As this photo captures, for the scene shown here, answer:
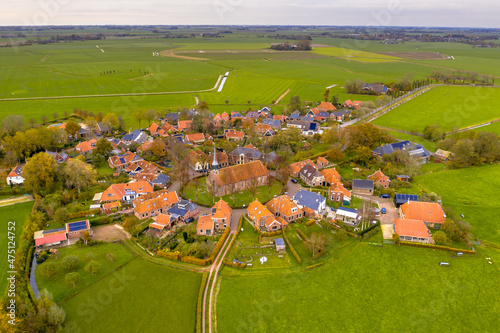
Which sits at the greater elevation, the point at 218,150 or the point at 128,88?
Answer: the point at 128,88

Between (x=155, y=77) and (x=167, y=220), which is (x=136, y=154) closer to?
(x=167, y=220)

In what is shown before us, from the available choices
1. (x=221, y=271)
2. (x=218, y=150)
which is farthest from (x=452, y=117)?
(x=221, y=271)

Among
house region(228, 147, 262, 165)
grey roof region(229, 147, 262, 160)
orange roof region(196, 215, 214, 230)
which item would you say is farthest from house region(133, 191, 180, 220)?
grey roof region(229, 147, 262, 160)

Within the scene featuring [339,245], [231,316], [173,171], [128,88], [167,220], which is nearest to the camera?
[231,316]

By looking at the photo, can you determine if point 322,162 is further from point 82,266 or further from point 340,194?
point 82,266

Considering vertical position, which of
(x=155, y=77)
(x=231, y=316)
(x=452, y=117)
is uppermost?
(x=155, y=77)

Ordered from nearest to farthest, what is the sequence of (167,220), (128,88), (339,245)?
(339,245) → (167,220) → (128,88)

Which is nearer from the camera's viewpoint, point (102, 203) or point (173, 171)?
point (102, 203)

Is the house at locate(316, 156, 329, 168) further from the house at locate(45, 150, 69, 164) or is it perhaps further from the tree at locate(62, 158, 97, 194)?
the house at locate(45, 150, 69, 164)
